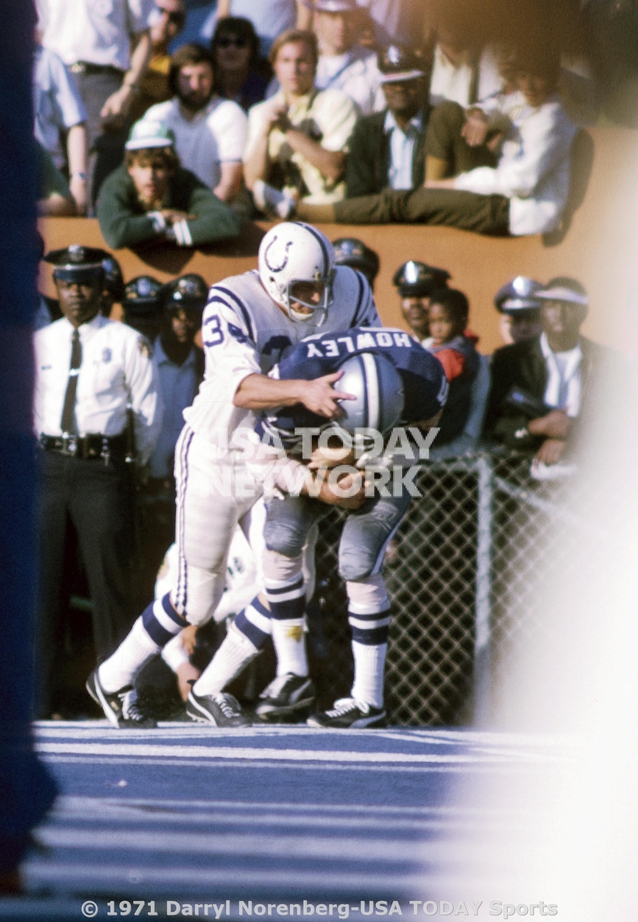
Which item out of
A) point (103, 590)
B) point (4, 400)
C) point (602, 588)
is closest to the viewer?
point (4, 400)

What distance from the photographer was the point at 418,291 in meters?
4.61

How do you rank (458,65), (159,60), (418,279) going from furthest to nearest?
(159,60) < (458,65) < (418,279)

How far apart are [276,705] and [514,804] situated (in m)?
1.53

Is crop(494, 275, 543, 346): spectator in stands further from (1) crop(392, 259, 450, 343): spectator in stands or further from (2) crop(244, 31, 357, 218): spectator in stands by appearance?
(2) crop(244, 31, 357, 218): spectator in stands

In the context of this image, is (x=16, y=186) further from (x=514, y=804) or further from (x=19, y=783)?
(x=514, y=804)

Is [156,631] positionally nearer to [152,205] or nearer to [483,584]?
[483,584]

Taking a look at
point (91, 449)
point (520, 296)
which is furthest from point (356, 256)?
point (91, 449)

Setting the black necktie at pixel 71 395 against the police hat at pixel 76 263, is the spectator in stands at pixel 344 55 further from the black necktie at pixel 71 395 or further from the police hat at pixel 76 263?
the black necktie at pixel 71 395

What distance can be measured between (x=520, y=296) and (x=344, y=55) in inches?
55.1

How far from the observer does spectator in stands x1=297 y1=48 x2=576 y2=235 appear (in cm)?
473

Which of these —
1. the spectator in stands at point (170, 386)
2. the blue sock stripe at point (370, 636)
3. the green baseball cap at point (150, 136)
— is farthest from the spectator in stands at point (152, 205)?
the blue sock stripe at point (370, 636)

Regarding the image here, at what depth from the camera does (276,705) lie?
385cm

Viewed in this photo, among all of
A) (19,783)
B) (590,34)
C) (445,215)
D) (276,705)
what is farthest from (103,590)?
(590,34)

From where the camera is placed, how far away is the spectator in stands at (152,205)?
4.62 m
